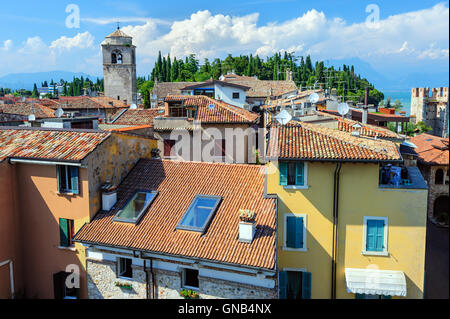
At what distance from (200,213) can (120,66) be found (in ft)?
212

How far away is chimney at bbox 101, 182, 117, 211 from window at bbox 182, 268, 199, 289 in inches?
151

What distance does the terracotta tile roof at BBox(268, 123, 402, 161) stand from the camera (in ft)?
41.5

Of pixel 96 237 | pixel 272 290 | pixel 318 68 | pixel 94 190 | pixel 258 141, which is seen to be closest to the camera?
pixel 272 290

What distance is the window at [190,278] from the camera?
12.3 m

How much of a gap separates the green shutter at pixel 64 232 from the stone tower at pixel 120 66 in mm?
60669

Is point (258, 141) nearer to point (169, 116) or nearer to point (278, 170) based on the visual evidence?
point (169, 116)

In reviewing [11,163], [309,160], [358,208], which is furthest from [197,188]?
[11,163]

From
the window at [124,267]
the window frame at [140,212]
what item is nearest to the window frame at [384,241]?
the window frame at [140,212]

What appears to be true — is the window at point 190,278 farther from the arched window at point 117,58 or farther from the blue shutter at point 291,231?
the arched window at point 117,58

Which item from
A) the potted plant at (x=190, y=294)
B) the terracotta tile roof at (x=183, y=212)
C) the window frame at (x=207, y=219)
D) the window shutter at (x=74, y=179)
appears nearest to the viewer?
the terracotta tile roof at (x=183, y=212)

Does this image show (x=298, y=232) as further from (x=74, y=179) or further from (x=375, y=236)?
(x=74, y=179)

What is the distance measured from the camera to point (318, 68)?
3597 inches

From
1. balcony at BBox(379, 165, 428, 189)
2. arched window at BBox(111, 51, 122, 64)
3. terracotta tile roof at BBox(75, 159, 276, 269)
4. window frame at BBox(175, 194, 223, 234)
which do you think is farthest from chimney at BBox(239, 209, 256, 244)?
arched window at BBox(111, 51, 122, 64)
